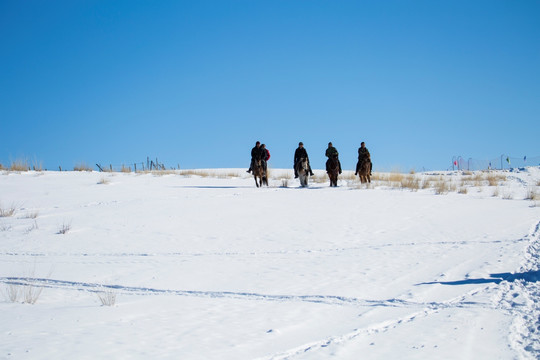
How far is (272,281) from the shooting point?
20.2 ft

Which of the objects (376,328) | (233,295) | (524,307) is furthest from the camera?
(233,295)

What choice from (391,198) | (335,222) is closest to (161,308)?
(335,222)

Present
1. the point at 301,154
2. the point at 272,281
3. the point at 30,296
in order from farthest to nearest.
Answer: the point at 301,154
the point at 272,281
the point at 30,296

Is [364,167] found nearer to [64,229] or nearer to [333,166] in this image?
[333,166]

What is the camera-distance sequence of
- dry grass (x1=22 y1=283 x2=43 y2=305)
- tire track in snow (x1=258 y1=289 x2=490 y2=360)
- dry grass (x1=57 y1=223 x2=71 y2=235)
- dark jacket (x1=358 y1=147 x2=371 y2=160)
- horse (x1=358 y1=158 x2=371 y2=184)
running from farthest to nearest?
horse (x1=358 y1=158 x2=371 y2=184) → dark jacket (x1=358 y1=147 x2=371 y2=160) → dry grass (x1=57 y1=223 x2=71 y2=235) → dry grass (x1=22 y1=283 x2=43 y2=305) → tire track in snow (x1=258 y1=289 x2=490 y2=360)

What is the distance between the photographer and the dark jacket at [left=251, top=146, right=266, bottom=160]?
1953cm

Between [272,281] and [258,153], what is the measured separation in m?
13.6

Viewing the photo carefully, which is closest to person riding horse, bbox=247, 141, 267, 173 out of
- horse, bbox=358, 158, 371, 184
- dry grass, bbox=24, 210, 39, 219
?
horse, bbox=358, 158, 371, 184

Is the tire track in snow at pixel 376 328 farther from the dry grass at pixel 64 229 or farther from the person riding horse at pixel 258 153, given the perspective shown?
the person riding horse at pixel 258 153

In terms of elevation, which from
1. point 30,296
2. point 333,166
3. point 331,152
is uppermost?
point 331,152

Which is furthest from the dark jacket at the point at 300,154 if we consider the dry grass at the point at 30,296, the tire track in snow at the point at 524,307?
the dry grass at the point at 30,296

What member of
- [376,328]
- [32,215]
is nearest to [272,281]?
[376,328]

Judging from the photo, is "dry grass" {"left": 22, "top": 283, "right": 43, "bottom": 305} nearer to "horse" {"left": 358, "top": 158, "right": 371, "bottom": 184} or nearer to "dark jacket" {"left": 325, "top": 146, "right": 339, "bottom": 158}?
"dark jacket" {"left": 325, "top": 146, "right": 339, "bottom": 158}

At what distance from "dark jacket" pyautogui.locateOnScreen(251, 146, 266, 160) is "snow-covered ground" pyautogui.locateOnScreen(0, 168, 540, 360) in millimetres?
5658
